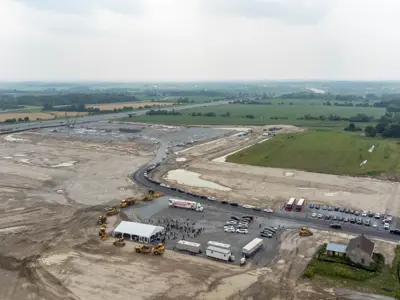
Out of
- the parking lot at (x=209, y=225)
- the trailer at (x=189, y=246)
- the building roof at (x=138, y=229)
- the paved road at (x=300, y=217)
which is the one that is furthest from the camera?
the paved road at (x=300, y=217)

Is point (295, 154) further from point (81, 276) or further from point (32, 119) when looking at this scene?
point (32, 119)

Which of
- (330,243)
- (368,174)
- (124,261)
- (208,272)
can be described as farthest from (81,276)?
(368,174)

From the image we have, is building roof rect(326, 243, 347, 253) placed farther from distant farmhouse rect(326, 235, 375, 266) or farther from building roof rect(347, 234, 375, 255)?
building roof rect(347, 234, 375, 255)

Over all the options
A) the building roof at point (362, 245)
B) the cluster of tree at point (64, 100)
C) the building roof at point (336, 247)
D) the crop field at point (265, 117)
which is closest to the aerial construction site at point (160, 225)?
the building roof at point (336, 247)

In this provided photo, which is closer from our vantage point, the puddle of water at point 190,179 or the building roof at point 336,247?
the building roof at point 336,247

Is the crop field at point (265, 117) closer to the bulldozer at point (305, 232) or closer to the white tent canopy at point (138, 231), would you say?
the bulldozer at point (305, 232)

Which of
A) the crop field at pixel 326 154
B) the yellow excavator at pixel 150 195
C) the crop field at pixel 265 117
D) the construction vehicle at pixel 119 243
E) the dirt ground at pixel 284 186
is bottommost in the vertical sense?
the construction vehicle at pixel 119 243
